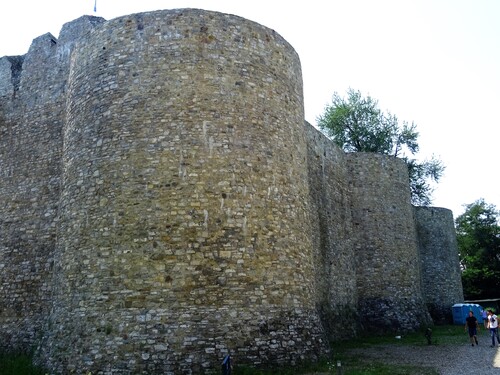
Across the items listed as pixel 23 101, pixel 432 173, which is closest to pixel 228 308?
pixel 23 101

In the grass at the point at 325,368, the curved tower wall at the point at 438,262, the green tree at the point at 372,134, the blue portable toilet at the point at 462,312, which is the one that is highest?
the green tree at the point at 372,134

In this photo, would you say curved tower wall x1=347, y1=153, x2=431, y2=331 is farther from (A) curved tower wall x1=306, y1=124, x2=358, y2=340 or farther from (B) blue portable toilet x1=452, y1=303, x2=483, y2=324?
(B) blue portable toilet x1=452, y1=303, x2=483, y2=324

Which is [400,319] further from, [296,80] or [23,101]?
[23,101]

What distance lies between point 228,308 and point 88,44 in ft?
27.0

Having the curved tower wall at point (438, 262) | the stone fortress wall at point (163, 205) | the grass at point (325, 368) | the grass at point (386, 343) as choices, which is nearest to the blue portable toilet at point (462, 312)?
the curved tower wall at point (438, 262)

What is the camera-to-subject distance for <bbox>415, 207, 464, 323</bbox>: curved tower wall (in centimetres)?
2877

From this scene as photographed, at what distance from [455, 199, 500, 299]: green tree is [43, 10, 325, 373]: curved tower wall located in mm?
39905

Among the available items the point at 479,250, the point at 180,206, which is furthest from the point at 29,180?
the point at 479,250

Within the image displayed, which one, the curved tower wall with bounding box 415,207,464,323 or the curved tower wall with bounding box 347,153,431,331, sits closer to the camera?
the curved tower wall with bounding box 347,153,431,331

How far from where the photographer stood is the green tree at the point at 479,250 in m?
47.8

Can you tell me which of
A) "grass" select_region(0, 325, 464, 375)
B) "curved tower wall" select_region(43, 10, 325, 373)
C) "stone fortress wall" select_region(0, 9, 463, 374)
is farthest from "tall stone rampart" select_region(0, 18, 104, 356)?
"curved tower wall" select_region(43, 10, 325, 373)

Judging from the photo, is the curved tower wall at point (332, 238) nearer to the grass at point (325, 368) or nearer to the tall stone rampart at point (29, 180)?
the grass at point (325, 368)

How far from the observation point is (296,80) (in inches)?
606

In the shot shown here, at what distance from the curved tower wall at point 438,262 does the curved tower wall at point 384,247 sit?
4.80m
